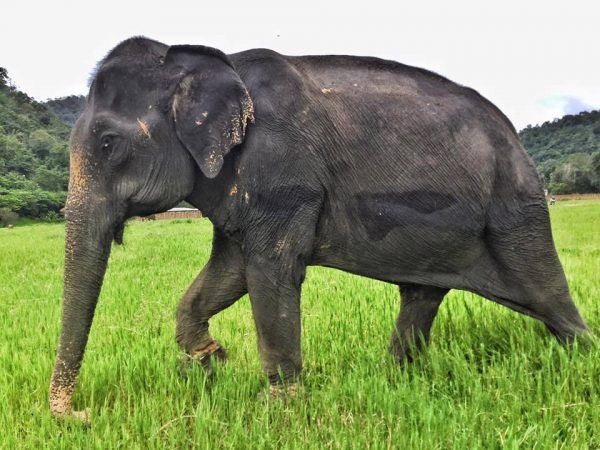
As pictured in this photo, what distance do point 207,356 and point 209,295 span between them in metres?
0.38

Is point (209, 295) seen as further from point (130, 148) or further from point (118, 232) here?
point (130, 148)

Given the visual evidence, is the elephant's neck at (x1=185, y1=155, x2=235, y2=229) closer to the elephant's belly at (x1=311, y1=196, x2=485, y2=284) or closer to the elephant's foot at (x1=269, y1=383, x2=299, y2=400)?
the elephant's belly at (x1=311, y1=196, x2=485, y2=284)

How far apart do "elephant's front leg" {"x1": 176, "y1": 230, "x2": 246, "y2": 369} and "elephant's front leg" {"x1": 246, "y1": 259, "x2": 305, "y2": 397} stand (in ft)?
1.23

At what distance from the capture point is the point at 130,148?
2.27 metres

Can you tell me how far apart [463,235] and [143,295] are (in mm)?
3732

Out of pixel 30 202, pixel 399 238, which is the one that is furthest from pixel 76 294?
pixel 30 202

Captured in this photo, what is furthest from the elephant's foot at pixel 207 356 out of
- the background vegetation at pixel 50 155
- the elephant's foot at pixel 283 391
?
the background vegetation at pixel 50 155

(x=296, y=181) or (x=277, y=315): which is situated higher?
(x=296, y=181)

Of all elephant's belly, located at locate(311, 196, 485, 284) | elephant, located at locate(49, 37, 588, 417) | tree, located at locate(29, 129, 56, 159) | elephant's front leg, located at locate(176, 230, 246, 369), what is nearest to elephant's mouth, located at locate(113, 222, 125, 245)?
elephant, located at locate(49, 37, 588, 417)

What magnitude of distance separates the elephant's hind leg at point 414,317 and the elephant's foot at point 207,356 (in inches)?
38.2

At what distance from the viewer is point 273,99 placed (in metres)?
2.36

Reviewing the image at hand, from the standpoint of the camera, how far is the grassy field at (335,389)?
210 cm

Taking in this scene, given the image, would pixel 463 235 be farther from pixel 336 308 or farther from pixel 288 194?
pixel 336 308

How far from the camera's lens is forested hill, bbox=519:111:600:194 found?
2062 inches
